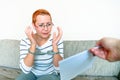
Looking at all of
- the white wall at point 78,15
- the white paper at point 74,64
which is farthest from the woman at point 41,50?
the white paper at point 74,64

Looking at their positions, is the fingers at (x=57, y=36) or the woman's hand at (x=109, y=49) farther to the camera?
the fingers at (x=57, y=36)

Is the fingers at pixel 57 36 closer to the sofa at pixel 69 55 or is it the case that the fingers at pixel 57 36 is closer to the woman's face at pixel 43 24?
the woman's face at pixel 43 24

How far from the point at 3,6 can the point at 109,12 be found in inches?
59.0

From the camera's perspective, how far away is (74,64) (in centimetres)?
133

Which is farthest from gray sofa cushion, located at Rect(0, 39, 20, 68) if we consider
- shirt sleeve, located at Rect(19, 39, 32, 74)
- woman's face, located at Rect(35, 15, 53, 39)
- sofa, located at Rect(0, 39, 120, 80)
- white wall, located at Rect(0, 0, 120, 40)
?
woman's face, located at Rect(35, 15, 53, 39)

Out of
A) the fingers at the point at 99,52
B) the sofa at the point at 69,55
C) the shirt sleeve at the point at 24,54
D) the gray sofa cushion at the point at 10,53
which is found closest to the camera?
the fingers at the point at 99,52

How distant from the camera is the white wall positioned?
8.70ft

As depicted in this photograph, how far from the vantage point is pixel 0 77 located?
2.46 metres

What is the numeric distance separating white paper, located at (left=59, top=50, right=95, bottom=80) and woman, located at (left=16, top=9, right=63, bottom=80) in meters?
0.73

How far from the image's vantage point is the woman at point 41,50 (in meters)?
2.12

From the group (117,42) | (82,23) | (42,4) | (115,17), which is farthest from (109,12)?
(117,42)

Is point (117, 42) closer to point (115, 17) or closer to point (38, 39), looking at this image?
point (38, 39)

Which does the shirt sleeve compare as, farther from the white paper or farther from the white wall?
the white paper

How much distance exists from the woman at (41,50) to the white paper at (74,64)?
0.73 meters
